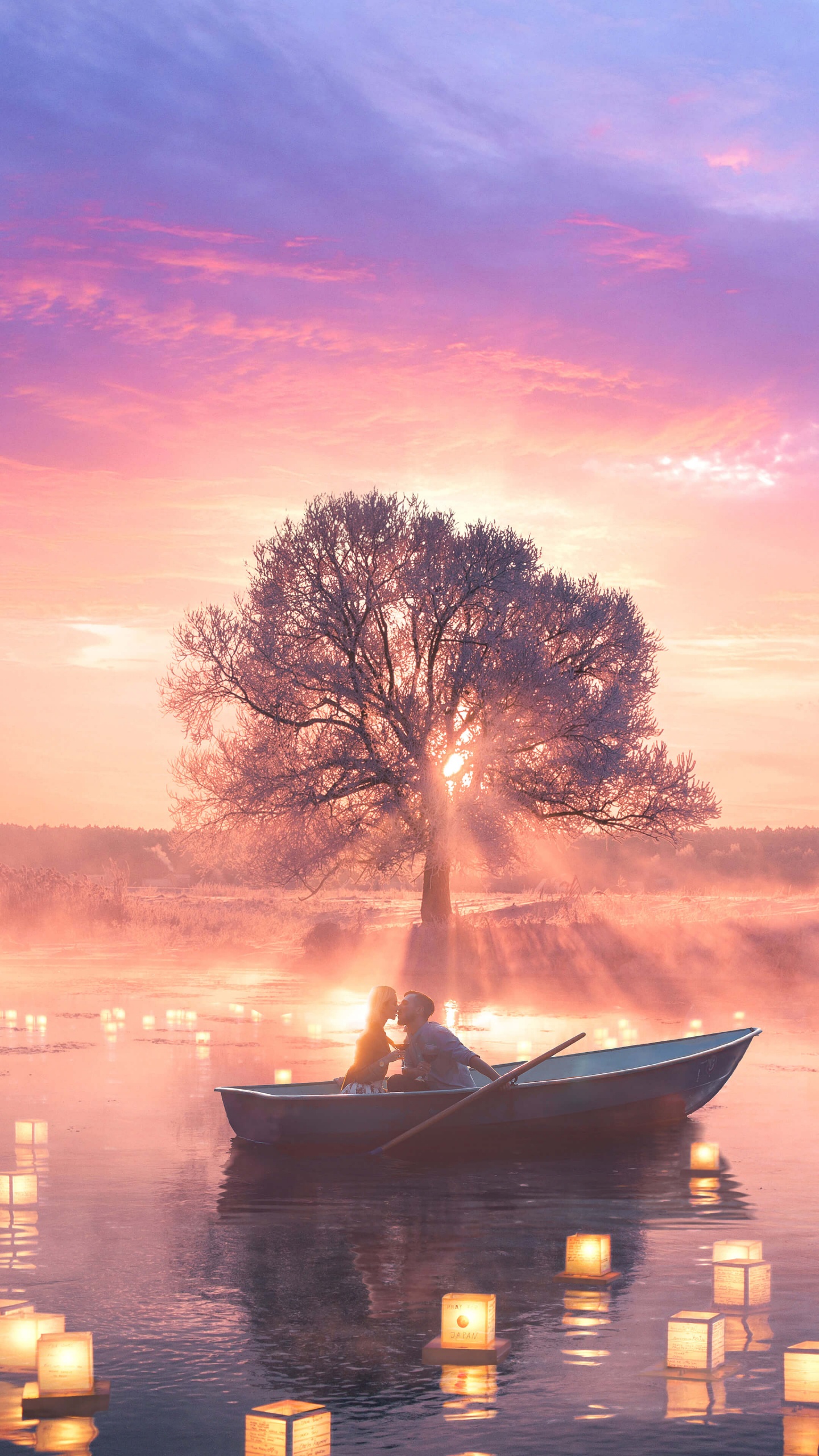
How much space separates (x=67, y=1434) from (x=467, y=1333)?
83.7 inches

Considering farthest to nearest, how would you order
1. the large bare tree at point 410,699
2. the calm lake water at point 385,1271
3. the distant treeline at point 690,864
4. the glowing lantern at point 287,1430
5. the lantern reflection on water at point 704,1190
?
the distant treeline at point 690,864
the large bare tree at point 410,699
the lantern reflection on water at point 704,1190
the calm lake water at point 385,1271
the glowing lantern at point 287,1430

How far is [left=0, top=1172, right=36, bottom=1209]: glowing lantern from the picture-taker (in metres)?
12.3

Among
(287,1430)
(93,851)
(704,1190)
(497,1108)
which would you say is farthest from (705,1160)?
(93,851)

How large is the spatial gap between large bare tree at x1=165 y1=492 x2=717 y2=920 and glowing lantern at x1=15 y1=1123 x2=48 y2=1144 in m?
21.0

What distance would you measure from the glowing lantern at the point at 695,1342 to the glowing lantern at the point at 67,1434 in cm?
302

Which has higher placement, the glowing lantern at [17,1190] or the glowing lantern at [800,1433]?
the glowing lantern at [17,1190]

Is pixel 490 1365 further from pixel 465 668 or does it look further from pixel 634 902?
pixel 634 902

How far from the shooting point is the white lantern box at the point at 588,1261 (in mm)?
10180

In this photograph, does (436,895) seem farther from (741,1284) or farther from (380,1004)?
(741,1284)

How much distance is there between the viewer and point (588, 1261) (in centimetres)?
1020

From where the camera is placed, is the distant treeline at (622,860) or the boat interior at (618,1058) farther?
the distant treeline at (622,860)

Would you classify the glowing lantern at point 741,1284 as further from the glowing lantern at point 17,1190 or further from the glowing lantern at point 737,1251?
the glowing lantern at point 17,1190

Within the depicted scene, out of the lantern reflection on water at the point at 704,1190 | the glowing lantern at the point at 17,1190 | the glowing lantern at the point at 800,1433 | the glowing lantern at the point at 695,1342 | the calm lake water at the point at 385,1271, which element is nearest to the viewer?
the glowing lantern at the point at 800,1433

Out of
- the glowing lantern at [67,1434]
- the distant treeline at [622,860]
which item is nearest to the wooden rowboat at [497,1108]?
the glowing lantern at [67,1434]
